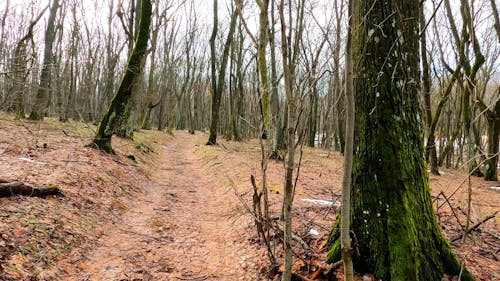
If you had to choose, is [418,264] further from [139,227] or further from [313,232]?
[139,227]

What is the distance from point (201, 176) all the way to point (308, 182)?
3.40m

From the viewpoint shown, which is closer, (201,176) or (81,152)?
(81,152)

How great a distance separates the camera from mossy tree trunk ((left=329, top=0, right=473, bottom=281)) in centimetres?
278

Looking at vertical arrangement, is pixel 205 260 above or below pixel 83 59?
below

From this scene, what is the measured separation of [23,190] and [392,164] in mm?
4585

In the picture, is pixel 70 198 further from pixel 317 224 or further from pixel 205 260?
pixel 317 224

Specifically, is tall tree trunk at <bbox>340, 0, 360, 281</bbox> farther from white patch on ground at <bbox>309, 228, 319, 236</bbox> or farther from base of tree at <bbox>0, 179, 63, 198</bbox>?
base of tree at <bbox>0, 179, 63, 198</bbox>

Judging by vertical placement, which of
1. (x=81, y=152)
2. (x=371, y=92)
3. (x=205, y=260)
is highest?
(x=371, y=92)

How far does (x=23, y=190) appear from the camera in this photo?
4273 mm

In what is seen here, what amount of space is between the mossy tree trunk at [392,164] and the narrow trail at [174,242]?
1.43 meters

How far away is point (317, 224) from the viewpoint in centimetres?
425

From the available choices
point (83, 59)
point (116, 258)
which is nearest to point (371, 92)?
point (116, 258)

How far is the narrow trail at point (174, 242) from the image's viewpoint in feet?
11.7

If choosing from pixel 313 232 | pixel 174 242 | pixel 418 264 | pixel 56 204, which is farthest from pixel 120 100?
pixel 418 264
